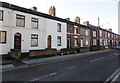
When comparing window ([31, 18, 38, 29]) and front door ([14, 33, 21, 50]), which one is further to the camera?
window ([31, 18, 38, 29])

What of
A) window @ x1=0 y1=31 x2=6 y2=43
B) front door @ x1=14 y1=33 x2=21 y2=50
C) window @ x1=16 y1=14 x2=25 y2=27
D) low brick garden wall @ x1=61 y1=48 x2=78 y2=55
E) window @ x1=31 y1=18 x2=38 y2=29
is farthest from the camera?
low brick garden wall @ x1=61 y1=48 x2=78 y2=55

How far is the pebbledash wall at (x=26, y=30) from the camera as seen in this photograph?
48.8 ft

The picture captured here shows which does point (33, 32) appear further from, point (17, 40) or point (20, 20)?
point (17, 40)

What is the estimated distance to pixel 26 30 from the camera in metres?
17.4

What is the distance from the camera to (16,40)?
52.7ft

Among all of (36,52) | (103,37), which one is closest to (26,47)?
(36,52)

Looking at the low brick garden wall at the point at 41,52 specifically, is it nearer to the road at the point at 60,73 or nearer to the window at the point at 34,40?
the window at the point at 34,40

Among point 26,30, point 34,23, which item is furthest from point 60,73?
point 34,23

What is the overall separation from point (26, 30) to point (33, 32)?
56.3 inches

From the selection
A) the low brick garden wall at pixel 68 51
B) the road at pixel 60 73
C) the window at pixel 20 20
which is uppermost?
the window at pixel 20 20

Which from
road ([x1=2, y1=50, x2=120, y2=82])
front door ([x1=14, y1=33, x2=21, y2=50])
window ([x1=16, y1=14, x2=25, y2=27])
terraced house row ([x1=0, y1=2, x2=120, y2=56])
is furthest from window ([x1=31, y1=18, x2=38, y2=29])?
road ([x1=2, y1=50, x2=120, y2=82])

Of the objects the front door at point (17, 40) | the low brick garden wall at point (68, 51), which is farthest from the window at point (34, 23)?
the low brick garden wall at point (68, 51)

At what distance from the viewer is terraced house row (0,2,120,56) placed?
582 inches

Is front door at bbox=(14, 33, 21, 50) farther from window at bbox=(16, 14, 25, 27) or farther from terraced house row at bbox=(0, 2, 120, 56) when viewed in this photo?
window at bbox=(16, 14, 25, 27)
